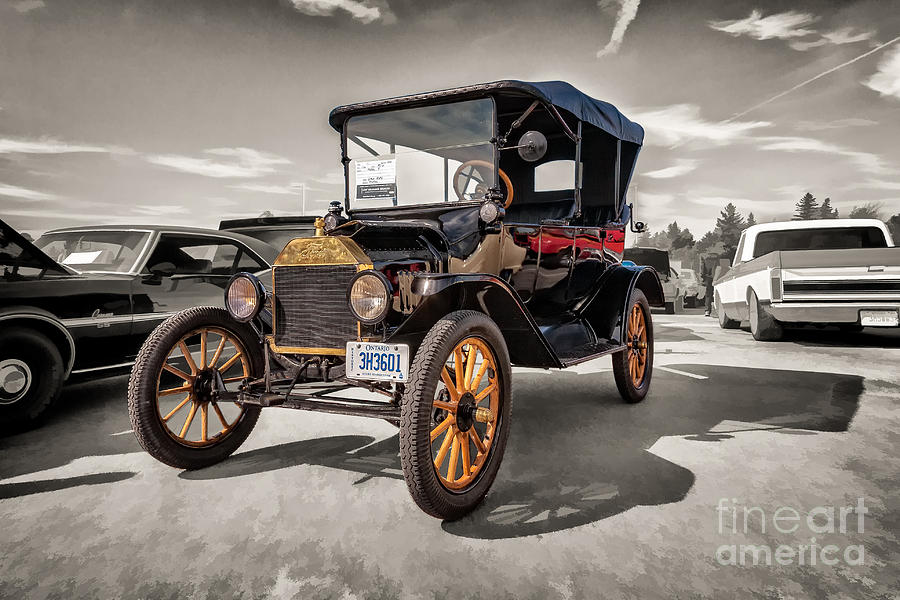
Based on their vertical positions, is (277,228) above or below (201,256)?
above

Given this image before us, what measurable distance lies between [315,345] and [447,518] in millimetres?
1198

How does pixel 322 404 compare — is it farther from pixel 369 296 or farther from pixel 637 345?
pixel 637 345

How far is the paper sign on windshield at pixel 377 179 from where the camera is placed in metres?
4.29

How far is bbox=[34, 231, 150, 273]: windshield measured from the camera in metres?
5.20

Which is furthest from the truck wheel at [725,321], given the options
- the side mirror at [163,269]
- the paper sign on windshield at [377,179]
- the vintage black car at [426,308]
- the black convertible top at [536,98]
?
the side mirror at [163,269]

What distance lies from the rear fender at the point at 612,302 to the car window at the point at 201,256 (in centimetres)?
328

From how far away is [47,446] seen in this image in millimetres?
3855

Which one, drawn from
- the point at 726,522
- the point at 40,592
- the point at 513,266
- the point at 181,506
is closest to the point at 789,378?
the point at 513,266

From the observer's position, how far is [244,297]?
11.2ft

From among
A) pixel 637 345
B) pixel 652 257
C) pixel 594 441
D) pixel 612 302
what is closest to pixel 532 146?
pixel 612 302

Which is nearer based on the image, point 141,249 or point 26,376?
point 26,376

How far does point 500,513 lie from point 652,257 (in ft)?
46.7

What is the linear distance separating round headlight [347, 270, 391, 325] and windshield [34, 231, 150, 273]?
306 cm

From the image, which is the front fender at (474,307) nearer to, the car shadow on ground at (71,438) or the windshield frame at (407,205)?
the windshield frame at (407,205)
